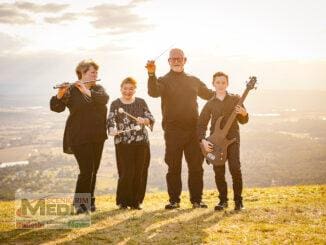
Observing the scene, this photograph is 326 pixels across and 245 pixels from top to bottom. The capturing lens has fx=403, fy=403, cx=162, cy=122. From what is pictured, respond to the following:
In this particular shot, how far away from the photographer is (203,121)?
30.1 ft

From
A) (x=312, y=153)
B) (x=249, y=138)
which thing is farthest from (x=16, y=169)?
(x=249, y=138)

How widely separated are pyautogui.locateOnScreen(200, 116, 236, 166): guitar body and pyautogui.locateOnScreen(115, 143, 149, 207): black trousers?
1580mm

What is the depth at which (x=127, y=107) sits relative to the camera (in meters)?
9.34

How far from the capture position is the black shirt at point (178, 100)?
31.2 ft

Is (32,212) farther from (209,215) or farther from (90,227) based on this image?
(209,215)

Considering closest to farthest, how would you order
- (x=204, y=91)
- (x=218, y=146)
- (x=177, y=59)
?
(x=218, y=146), (x=177, y=59), (x=204, y=91)

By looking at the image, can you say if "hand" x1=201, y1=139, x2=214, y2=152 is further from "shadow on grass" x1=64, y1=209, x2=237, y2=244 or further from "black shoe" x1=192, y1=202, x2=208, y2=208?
"black shoe" x1=192, y1=202, x2=208, y2=208

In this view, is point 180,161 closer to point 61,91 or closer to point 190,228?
point 190,228

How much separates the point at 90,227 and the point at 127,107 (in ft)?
9.61

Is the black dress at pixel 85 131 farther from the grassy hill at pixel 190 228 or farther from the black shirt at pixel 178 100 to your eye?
the black shirt at pixel 178 100

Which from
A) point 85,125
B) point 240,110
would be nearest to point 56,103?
point 85,125

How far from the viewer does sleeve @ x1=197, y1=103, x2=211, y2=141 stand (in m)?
9.12

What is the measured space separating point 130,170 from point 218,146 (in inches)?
81.8

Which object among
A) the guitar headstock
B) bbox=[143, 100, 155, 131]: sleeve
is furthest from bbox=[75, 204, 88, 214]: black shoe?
the guitar headstock
